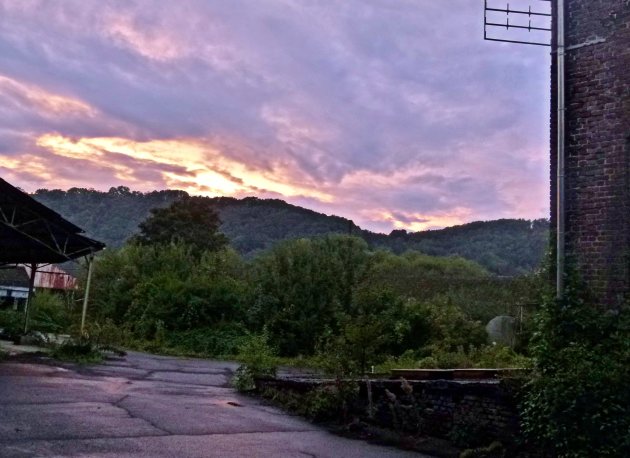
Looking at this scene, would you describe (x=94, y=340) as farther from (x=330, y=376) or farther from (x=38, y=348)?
(x=330, y=376)

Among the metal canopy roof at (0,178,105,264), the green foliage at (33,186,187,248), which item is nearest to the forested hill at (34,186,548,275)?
the green foliage at (33,186,187,248)

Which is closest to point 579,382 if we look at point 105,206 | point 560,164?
point 560,164

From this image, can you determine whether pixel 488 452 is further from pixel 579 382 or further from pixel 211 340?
pixel 211 340

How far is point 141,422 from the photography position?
384 inches

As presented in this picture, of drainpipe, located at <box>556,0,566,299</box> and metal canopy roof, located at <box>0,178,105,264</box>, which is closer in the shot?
drainpipe, located at <box>556,0,566,299</box>

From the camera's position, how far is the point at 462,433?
935cm

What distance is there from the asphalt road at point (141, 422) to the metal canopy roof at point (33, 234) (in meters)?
4.58

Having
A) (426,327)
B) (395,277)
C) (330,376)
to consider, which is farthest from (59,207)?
(330,376)

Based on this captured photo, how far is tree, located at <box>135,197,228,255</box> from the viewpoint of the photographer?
5528 centimetres

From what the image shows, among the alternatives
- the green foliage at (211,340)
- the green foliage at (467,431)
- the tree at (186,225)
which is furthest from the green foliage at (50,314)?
the green foliage at (467,431)

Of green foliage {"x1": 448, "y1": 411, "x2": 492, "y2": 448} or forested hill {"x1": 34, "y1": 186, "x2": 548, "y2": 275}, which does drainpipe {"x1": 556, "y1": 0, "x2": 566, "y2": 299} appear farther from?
forested hill {"x1": 34, "y1": 186, "x2": 548, "y2": 275}

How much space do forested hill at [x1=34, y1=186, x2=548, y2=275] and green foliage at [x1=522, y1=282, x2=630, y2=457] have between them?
5481 centimetres

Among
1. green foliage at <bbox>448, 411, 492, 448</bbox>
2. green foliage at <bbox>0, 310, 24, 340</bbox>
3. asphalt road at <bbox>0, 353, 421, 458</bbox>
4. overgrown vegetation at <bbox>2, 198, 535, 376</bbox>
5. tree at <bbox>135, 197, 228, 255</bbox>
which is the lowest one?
asphalt road at <bbox>0, 353, 421, 458</bbox>

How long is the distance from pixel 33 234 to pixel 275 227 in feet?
220
